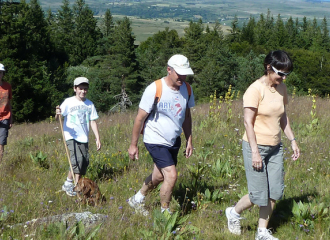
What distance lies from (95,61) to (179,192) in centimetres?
5850

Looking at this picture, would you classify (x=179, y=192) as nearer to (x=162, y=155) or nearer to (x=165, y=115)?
(x=162, y=155)

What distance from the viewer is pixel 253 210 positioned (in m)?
4.34

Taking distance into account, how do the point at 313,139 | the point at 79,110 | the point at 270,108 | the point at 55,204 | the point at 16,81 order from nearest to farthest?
the point at 270,108, the point at 55,204, the point at 79,110, the point at 313,139, the point at 16,81

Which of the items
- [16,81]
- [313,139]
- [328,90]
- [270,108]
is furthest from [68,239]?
[328,90]

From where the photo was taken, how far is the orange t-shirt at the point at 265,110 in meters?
3.45

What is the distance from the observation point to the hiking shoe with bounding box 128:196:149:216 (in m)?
4.09

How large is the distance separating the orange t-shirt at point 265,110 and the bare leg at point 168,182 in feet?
2.92

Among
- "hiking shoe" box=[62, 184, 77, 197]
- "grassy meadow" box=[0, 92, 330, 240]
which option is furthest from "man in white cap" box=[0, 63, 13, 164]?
"hiking shoe" box=[62, 184, 77, 197]

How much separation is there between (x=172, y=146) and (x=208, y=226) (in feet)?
2.85

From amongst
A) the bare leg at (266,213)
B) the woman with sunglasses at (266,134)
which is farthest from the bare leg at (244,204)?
the bare leg at (266,213)

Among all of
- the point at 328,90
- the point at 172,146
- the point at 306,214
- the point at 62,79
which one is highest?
the point at 172,146

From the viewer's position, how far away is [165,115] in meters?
3.87

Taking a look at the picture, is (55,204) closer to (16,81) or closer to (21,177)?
(21,177)

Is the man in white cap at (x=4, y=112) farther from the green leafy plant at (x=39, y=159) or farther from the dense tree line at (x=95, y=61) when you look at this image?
the dense tree line at (x=95, y=61)
